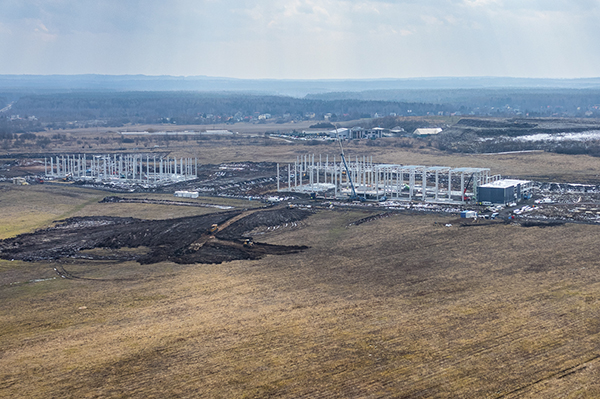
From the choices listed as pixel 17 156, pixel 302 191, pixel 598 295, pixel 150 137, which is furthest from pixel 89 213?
pixel 150 137

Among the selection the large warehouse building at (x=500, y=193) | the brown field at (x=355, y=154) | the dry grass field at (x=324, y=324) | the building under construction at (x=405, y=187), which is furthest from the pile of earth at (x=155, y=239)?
the brown field at (x=355, y=154)

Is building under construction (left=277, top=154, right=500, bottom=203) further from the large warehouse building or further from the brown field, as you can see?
the brown field

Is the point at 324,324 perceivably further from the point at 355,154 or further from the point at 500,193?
the point at 355,154

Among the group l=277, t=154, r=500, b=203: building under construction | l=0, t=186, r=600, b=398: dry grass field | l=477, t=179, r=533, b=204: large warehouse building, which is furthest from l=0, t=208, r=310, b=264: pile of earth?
l=477, t=179, r=533, b=204: large warehouse building

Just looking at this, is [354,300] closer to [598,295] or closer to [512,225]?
[598,295]

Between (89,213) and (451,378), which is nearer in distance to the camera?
(451,378)
